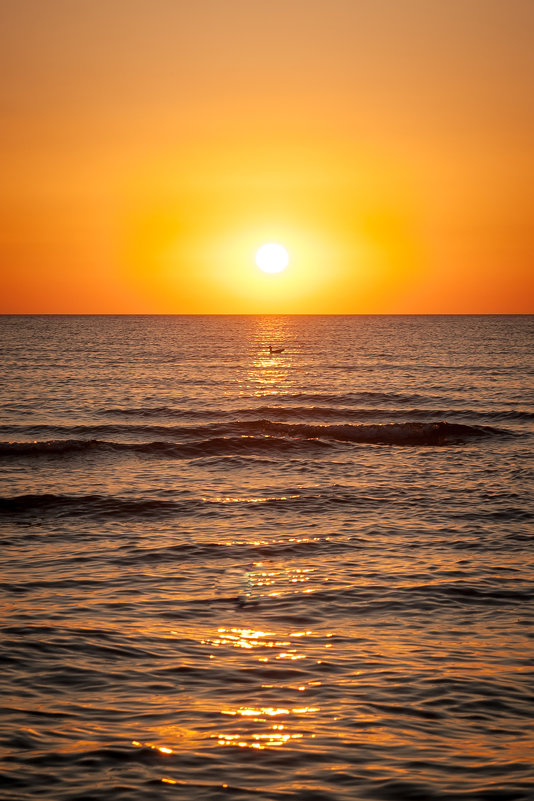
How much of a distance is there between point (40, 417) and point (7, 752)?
35246mm

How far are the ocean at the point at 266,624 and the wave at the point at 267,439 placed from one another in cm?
34

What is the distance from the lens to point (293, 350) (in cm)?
12988

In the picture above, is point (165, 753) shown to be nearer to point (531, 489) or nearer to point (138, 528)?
point (138, 528)

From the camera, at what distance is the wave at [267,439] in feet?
Answer: 107

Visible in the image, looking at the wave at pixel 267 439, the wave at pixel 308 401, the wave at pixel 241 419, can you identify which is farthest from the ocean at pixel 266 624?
the wave at pixel 308 401

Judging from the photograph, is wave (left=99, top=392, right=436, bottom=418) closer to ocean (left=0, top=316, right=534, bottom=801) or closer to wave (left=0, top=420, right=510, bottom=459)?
wave (left=0, top=420, right=510, bottom=459)

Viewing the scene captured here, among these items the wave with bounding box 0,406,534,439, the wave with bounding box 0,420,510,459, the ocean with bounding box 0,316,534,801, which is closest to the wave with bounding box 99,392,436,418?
the wave with bounding box 0,406,534,439

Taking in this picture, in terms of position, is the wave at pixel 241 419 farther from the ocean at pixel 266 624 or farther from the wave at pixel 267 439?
the ocean at pixel 266 624

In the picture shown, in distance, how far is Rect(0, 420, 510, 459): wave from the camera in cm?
3256

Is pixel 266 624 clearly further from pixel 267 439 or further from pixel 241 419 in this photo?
pixel 241 419

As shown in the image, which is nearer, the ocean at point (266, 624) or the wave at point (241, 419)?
the ocean at point (266, 624)

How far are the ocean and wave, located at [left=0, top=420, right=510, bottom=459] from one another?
34 centimetres

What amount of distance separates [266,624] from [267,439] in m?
23.0

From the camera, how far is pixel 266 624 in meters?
12.2
